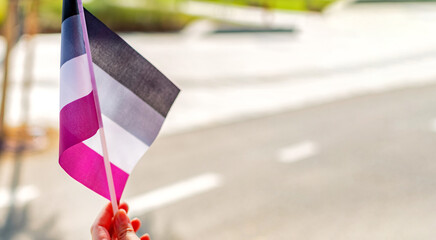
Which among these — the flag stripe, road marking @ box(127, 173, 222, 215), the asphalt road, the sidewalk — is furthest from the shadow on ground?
the flag stripe

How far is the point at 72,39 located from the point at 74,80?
19 centimetres

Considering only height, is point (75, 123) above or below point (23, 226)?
above

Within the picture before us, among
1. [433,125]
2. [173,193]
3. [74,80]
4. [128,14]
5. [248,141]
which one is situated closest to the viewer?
[74,80]

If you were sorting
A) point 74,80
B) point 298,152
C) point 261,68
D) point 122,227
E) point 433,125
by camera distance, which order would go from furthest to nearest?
point 261,68
point 433,125
point 298,152
point 74,80
point 122,227

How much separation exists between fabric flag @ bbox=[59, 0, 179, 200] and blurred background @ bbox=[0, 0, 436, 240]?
2.55 meters

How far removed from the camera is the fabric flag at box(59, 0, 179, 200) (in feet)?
8.86

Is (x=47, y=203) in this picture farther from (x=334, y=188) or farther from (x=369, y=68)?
→ (x=369, y=68)

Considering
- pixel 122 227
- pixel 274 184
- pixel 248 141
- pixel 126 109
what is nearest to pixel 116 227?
pixel 122 227

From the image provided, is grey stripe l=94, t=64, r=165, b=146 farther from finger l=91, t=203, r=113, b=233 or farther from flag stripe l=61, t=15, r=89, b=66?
finger l=91, t=203, r=113, b=233

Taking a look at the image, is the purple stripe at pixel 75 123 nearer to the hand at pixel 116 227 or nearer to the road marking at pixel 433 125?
the hand at pixel 116 227

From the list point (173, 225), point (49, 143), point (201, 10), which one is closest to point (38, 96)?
point (49, 143)

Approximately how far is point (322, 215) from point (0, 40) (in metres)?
8.77

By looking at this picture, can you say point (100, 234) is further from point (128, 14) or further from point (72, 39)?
point (128, 14)

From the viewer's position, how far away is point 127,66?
2820 millimetres
